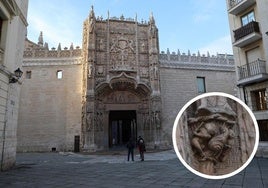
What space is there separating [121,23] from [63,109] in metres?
10.6

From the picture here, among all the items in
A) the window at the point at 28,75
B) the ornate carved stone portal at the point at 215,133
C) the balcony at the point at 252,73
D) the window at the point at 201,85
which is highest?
the window at the point at 28,75

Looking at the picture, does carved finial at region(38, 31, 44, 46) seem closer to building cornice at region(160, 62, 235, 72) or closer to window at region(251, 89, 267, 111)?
building cornice at region(160, 62, 235, 72)

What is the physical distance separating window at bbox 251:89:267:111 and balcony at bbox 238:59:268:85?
84cm

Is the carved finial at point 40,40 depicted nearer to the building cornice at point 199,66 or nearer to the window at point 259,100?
the building cornice at point 199,66

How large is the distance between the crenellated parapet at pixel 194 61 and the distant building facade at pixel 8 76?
15.7 meters

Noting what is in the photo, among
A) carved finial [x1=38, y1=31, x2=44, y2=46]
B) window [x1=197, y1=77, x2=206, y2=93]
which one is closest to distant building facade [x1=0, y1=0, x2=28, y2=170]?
window [x1=197, y1=77, x2=206, y2=93]

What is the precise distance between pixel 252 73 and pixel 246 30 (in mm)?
2798

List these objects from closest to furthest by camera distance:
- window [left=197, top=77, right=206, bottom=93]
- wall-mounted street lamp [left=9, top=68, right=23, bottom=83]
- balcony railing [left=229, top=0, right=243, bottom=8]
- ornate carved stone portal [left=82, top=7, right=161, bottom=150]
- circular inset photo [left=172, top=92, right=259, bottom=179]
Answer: circular inset photo [left=172, top=92, right=259, bottom=179] → wall-mounted street lamp [left=9, top=68, right=23, bottom=83] → balcony railing [left=229, top=0, right=243, bottom=8] → ornate carved stone portal [left=82, top=7, right=161, bottom=150] → window [left=197, top=77, right=206, bottom=93]

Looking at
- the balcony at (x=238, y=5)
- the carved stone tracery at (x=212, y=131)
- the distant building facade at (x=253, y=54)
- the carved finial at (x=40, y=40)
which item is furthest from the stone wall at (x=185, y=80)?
the carved stone tracery at (x=212, y=131)

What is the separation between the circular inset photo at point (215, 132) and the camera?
5.51ft

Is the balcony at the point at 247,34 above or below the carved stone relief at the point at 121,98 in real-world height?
above

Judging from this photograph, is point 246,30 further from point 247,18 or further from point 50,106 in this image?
point 50,106

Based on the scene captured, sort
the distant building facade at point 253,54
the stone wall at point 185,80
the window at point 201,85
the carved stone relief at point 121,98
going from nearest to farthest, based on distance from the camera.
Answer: the distant building facade at point 253,54 < the carved stone relief at point 121,98 < the stone wall at point 185,80 < the window at point 201,85

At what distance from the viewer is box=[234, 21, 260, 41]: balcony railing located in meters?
13.6
